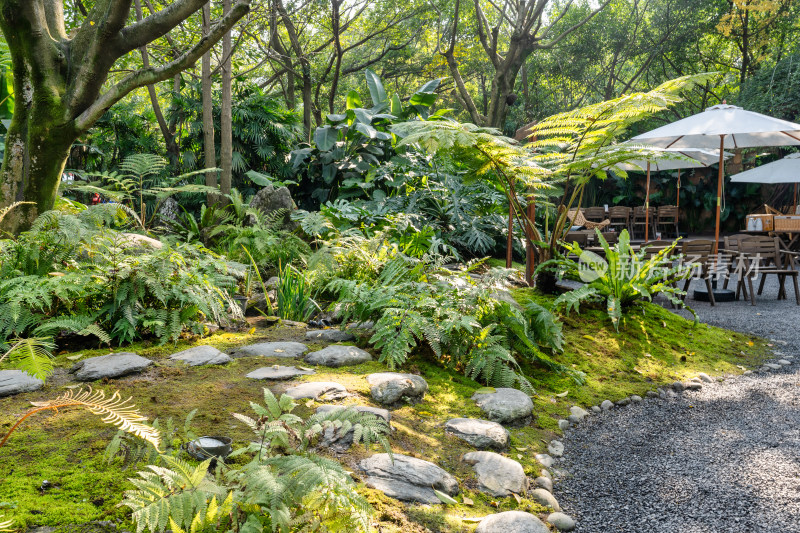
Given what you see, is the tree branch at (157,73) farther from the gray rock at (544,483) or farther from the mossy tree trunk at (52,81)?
the gray rock at (544,483)

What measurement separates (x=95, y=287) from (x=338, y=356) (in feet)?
5.19

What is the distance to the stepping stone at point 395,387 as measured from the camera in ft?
9.60

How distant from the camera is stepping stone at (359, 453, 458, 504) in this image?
212 centimetres

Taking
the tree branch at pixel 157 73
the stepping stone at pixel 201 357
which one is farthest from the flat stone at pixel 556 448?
the tree branch at pixel 157 73

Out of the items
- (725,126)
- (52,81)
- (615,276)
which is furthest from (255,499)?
(725,126)

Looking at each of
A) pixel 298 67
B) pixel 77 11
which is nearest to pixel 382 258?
pixel 77 11

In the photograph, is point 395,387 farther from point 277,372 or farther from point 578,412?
point 578,412

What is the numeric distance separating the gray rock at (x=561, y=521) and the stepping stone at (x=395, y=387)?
101 centimetres

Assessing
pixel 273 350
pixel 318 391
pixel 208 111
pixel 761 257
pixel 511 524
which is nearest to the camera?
pixel 511 524

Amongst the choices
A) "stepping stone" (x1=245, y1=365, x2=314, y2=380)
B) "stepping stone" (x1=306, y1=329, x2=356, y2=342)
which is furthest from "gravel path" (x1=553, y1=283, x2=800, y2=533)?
"stepping stone" (x1=306, y1=329, x2=356, y2=342)

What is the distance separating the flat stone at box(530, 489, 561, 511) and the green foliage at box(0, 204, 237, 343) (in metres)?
2.27

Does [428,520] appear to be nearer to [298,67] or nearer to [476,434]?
[476,434]

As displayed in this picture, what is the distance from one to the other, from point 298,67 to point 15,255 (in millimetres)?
13409

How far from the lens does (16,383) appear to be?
2607mm
